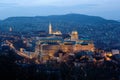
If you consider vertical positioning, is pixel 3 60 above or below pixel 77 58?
above

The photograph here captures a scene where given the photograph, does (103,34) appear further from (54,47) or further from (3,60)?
(3,60)

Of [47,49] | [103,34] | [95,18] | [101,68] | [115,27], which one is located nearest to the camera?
[101,68]

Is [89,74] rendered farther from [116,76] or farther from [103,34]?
[103,34]

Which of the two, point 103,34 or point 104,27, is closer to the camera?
point 103,34

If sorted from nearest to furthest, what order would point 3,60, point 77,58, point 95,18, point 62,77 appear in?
1. point 3,60
2. point 62,77
3. point 77,58
4. point 95,18

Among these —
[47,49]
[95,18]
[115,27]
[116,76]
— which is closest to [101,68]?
[116,76]

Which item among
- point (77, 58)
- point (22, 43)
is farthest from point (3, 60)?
point (22, 43)
